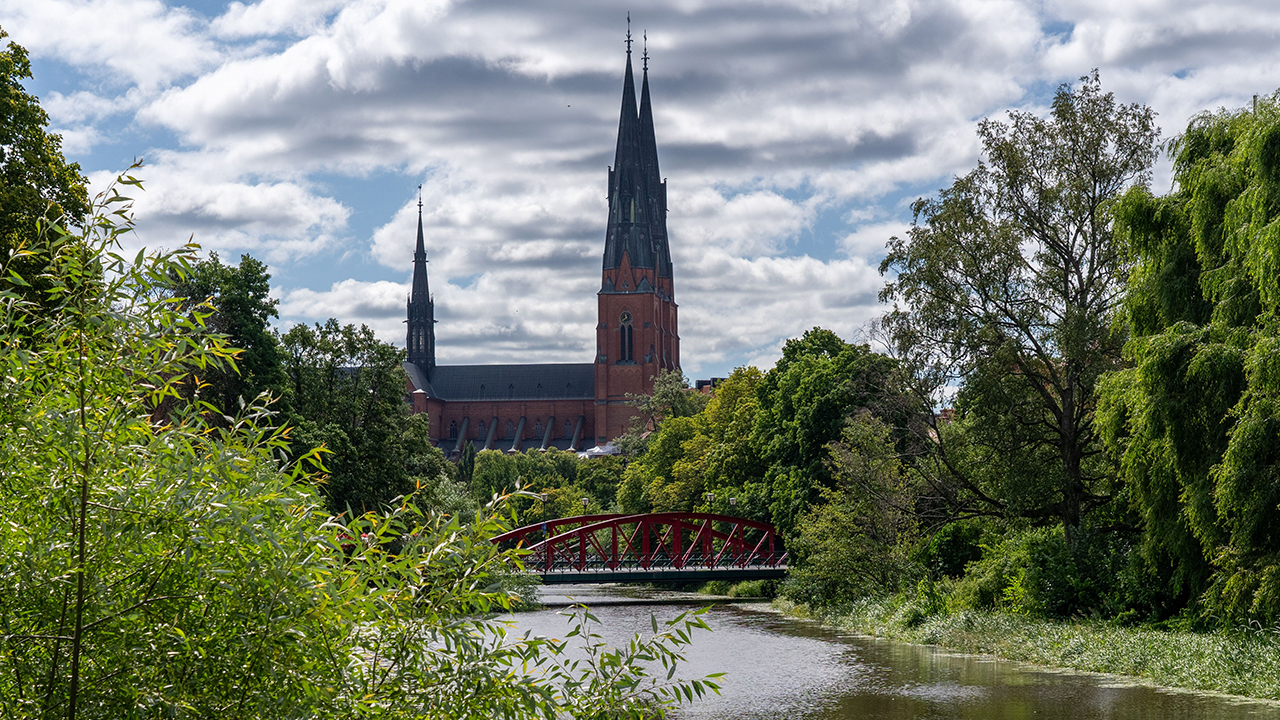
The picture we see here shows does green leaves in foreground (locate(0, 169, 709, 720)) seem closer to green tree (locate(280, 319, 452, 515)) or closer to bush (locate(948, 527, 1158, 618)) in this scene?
bush (locate(948, 527, 1158, 618))

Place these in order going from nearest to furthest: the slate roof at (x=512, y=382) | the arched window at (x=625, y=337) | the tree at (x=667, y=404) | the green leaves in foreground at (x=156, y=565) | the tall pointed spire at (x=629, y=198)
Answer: the green leaves in foreground at (x=156, y=565), the tree at (x=667, y=404), the tall pointed spire at (x=629, y=198), the arched window at (x=625, y=337), the slate roof at (x=512, y=382)

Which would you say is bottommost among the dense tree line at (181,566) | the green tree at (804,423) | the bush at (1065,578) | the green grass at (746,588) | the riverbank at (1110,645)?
the green grass at (746,588)

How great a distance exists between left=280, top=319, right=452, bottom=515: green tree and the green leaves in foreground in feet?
105

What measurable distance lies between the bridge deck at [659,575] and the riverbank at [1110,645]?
1113cm

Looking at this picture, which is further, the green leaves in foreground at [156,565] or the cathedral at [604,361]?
the cathedral at [604,361]

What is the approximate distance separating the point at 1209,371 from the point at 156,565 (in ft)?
54.5

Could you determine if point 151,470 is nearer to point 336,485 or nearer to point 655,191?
point 336,485

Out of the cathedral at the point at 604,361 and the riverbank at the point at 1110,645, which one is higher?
the cathedral at the point at 604,361

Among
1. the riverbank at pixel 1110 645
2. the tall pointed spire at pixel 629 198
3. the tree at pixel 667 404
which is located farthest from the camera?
the tall pointed spire at pixel 629 198

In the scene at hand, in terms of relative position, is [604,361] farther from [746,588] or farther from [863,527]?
[863,527]

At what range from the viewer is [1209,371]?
59.7 feet

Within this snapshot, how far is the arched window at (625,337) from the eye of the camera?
11094 centimetres

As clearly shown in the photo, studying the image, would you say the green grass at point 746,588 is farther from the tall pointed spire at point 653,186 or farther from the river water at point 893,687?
the tall pointed spire at point 653,186

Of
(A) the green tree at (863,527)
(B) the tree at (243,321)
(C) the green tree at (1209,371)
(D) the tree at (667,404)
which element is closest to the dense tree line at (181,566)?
(C) the green tree at (1209,371)
